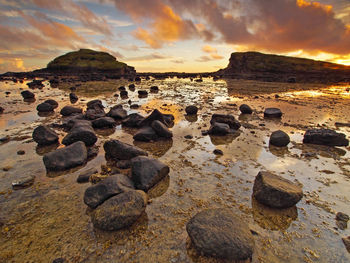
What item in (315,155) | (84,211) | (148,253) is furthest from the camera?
(315,155)

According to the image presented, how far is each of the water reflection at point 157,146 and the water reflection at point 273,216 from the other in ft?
10.2

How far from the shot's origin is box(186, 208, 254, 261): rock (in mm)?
2426

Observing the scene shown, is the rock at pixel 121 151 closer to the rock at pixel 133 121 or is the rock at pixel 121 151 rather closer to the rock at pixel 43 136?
the rock at pixel 43 136

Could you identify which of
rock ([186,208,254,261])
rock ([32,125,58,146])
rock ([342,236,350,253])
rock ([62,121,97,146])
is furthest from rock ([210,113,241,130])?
rock ([32,125,58,146])

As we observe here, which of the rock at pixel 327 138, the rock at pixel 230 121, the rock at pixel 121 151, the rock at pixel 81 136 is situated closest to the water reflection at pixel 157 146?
the rock at pixel 121 151

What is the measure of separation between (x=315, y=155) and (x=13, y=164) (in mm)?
8787

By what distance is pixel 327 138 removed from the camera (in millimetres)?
6176

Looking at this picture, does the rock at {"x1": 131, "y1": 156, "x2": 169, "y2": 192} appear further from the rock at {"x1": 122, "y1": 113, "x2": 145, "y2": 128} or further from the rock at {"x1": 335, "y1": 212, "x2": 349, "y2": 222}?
the rock at {"x1": 122, "y1": 113, "x2": 145, "y2": 128}

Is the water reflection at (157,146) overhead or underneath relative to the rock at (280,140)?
underneath

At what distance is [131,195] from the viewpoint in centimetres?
319

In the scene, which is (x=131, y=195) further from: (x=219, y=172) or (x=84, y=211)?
(x=219, y=172)

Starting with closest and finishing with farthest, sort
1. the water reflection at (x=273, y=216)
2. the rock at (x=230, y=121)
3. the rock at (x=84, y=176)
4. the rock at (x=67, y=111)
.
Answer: the water reflection at (x=273, y=216) < the rock at (x=84, y=176) < the rock at (x=230, y=121) < the rock at (x=67, y=111)

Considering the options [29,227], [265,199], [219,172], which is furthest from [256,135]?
[29,227]

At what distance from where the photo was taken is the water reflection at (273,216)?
3131 mm
